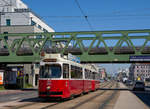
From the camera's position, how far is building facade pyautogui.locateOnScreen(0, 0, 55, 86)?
6062 centimetres

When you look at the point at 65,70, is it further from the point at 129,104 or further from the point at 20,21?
the point at 20,21

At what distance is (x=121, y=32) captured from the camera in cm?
4312

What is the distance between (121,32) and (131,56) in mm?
4203

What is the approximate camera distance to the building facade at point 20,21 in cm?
6062

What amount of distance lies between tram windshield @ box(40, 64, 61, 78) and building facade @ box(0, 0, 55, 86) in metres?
41.3

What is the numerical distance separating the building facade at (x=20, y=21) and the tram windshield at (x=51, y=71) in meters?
41.3

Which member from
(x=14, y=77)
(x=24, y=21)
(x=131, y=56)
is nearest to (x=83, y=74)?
(x=131, y=56)

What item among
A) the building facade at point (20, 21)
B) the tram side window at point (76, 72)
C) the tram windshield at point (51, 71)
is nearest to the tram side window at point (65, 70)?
the tram windshield at point (51, 71)

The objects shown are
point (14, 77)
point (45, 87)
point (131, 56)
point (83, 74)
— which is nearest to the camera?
point (45, 87)

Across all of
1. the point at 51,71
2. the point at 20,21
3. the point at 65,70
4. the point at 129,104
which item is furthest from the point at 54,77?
the point at 20,21

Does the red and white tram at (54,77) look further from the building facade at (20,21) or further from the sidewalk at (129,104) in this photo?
the building facade at (20,21)

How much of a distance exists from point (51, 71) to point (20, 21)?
50.4 metres

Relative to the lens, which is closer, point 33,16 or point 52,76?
point 52,76

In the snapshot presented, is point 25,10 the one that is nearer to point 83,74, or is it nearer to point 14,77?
point 14,77
